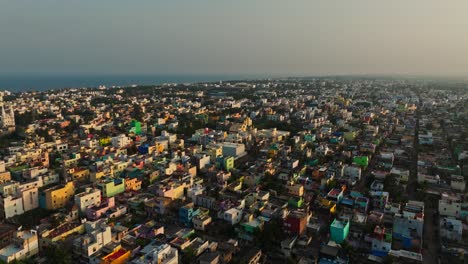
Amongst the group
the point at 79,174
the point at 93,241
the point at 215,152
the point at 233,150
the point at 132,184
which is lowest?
the point at 132,184

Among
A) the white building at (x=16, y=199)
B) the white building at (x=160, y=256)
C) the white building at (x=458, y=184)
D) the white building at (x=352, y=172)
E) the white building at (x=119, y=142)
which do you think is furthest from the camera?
the white building at (x=119, y=142)

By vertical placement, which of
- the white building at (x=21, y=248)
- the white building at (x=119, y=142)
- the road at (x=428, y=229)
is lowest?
the road at (x=428, y=229)

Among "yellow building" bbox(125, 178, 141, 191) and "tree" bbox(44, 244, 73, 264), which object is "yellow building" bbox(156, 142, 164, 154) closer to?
"yellow building" bbox(125, 178, 141, 191)

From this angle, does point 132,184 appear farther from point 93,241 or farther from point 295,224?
point 295,224

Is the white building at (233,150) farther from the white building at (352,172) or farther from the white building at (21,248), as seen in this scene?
the white building at (21,248)

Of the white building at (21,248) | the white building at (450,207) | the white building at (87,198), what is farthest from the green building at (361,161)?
the white building at (21,248)

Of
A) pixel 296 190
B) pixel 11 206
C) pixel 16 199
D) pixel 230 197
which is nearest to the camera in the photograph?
pixel 11 206

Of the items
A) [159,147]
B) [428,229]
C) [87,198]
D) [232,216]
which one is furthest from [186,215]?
[159,147]
